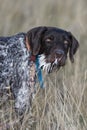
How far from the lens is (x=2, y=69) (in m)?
8.39

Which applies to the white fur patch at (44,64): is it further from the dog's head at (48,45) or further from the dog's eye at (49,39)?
the dog's eye at (49,39)

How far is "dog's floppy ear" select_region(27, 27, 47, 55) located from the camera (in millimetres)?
8344

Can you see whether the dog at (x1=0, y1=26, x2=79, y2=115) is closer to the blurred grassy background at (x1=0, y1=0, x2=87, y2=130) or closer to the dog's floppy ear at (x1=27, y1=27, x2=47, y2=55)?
the dog's floppy ear at (x1=27, y1=27, x2=47, y2=55)

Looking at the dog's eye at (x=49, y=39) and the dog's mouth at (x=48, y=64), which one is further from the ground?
the dog's eye at (x=49, y=39)

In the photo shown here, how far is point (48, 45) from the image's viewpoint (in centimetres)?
830

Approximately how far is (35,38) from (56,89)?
2.96 ft

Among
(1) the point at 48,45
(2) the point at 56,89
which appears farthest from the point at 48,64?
(2) the point at 56,89

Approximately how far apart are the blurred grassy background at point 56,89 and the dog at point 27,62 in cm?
18

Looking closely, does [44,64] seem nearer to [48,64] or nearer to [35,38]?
[48,64]

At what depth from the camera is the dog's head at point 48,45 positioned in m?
8.23

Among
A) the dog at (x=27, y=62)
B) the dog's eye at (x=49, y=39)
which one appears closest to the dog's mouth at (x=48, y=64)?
the dog at (x=27, y=62)

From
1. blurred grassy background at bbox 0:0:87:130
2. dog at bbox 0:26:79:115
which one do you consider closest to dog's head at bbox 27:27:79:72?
dog at bbox 0:26:79:115

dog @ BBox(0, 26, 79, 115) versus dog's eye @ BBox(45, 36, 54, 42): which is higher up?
dog's eye @ BBox(45, 36, 54, 42)

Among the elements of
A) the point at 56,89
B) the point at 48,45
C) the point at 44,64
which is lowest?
the point at 56,89
